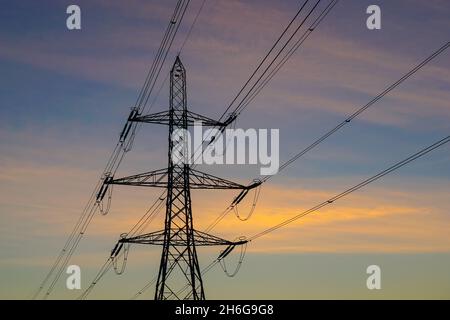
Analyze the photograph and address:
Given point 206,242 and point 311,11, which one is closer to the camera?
point 311,11

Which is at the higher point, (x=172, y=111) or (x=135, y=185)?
(x=172, y=111)

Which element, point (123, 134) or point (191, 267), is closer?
point (191, 267)
